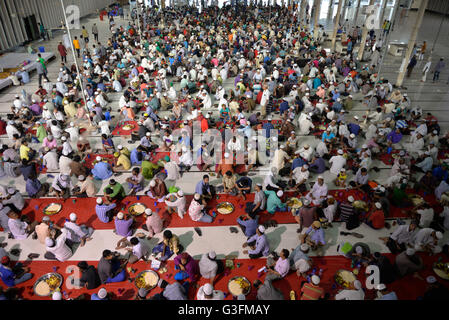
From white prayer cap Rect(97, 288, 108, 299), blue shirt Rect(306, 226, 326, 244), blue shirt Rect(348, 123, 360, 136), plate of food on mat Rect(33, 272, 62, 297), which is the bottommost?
plate of food on mat Rect(33, 272, 62, 297)

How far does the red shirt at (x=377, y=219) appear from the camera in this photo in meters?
7.25

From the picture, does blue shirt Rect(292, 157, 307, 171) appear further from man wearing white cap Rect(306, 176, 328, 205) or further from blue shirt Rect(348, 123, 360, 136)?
blue shirt Rect(348, 123, 360, 136)

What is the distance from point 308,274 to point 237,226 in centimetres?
213

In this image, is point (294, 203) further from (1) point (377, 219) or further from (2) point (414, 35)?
(2) point (414, 35)

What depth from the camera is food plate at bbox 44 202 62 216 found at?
26.5 feet

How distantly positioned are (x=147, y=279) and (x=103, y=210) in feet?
7.44

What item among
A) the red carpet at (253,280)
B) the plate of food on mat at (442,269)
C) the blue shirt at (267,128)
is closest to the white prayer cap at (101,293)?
the red carpet at (253,280)

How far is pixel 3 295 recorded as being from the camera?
18.6 ft

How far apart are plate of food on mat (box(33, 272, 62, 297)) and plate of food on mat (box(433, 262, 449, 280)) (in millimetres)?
8229

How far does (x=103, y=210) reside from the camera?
7480 mm

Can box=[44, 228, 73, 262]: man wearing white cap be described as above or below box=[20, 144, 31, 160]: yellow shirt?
below

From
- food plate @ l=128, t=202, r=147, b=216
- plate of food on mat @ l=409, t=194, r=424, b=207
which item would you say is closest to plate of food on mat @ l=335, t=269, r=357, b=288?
plate of food on mat @ l=409, t=194, r=424, b=207

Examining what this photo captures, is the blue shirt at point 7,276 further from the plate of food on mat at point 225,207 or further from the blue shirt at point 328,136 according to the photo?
the blue shirt at point 328,136

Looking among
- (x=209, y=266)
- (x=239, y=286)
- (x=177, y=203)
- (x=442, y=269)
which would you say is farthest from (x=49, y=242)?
(x=442, y=269)
